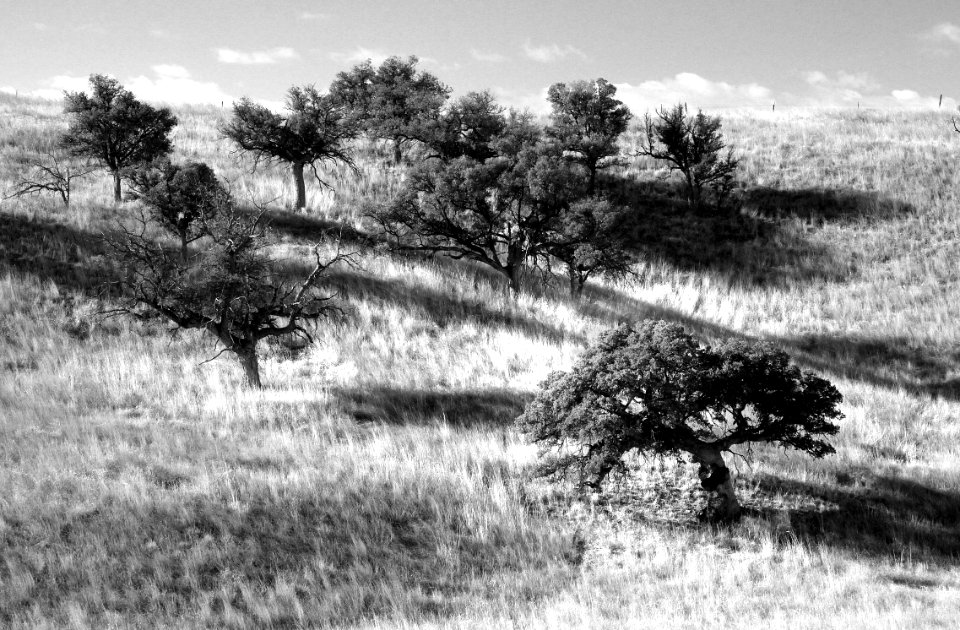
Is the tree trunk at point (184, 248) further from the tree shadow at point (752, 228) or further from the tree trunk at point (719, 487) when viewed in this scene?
the tree shadow at point (752, 228)

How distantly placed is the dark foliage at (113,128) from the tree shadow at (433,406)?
20.2m

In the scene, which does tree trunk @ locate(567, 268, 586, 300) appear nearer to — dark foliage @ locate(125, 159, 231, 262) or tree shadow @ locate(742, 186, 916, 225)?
dark foliage @ locate(125, 159, 231, 262)

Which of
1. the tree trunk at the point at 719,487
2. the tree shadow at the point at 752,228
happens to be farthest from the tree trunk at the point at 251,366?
the tree shadow at the point at 752,228

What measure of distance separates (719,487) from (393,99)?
35816mm

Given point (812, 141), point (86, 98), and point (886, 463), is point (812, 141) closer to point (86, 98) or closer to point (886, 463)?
point (886, 463)

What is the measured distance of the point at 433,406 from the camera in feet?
69.8

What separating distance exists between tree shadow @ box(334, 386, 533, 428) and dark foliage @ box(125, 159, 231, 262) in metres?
11.0

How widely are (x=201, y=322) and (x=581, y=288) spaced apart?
1915 cm

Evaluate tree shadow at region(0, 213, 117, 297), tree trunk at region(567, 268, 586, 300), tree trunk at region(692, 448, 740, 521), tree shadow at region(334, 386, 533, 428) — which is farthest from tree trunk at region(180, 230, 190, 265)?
tree trunk at region(692, 448, 740, 521)

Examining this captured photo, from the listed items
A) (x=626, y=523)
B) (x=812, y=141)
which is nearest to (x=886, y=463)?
(x=626, y=523)

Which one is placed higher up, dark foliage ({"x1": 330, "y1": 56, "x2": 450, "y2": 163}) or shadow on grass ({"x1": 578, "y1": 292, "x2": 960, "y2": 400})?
dark foliage ({"x1": 330, "y1": 56, "x2": 450, "y2": 163})

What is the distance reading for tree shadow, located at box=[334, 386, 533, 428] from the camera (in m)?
20.0

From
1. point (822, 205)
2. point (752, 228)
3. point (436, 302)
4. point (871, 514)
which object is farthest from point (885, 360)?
point (436, 302)

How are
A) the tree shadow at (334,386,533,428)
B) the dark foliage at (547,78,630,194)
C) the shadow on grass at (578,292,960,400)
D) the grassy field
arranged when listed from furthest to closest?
the dark foliage at (547,78,630,194)
the shadow on grass at (578,292,960,400)
the tree shadow at (334,386,533,428)
the grassy field
